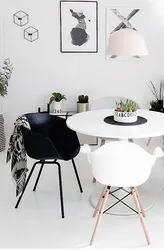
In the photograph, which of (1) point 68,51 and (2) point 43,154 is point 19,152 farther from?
(1) point 68,51

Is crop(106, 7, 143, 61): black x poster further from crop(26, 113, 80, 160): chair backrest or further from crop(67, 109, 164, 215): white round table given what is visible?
crop(26, 113, 80, 160): chair backrest

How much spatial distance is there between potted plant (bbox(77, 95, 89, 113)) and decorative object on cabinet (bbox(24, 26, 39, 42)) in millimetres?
1023

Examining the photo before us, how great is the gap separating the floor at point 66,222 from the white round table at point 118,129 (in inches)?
3.0

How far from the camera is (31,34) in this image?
473cm

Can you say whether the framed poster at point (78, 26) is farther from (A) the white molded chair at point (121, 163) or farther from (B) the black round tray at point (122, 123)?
(A) the white molded chair at point (121, 163)

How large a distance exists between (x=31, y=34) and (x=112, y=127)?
2.54 metres

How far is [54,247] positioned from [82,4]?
342 centimetres

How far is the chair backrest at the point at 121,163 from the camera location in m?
2.18

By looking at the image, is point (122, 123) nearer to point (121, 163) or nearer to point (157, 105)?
point (121, 163)

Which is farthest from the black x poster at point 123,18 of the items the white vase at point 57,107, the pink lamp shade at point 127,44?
the pink lamp shade at point 127,44

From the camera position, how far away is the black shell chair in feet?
8.91

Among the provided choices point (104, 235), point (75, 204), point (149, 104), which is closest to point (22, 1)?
point (149, 104)

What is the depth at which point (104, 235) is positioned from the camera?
8.13ft

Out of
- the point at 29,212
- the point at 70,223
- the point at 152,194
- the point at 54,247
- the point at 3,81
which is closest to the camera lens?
the point at 54,247
